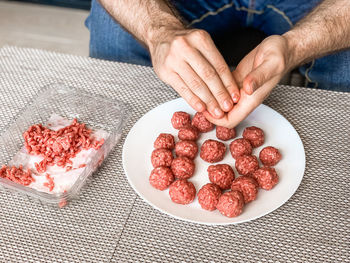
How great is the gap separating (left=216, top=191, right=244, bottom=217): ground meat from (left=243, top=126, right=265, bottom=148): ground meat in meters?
0.21

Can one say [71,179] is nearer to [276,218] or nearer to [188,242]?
[188,242]

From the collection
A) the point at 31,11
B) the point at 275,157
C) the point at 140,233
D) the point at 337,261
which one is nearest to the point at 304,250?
the point at 337,261

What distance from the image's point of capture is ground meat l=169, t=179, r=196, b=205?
3.32 ft

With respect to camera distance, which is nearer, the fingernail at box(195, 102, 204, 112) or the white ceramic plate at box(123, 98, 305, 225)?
the white ceramic plate at box(123, 98, 305, 225)

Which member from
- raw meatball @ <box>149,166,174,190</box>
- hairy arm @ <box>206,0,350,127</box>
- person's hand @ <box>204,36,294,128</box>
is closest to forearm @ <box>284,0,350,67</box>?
hairy arm @ <box>206,0,350,127</box>

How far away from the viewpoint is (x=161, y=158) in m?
1.11

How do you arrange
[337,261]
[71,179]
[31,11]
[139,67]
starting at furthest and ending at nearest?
[31,11] < [139,67] < [71,179] < [337,261]

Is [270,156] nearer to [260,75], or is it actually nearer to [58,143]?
[260,75]

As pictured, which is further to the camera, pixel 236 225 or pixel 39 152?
pixel 39 152

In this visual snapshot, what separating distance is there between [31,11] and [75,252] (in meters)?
2.71

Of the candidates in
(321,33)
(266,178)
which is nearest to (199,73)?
(266,178)

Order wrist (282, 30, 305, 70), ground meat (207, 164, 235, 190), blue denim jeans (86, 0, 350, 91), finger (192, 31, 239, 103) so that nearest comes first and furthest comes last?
ground meat (207, 164, 235, 190), finger (192, 31, 239, 103), wrist (282, 30, 305, 70), blue denim jeans (86, 0, 350, 91)

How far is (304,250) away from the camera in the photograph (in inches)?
37.6

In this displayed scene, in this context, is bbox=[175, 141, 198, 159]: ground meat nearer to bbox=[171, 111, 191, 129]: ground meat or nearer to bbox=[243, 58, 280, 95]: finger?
bbox=[171, 111, 191, 129]: ground meat
